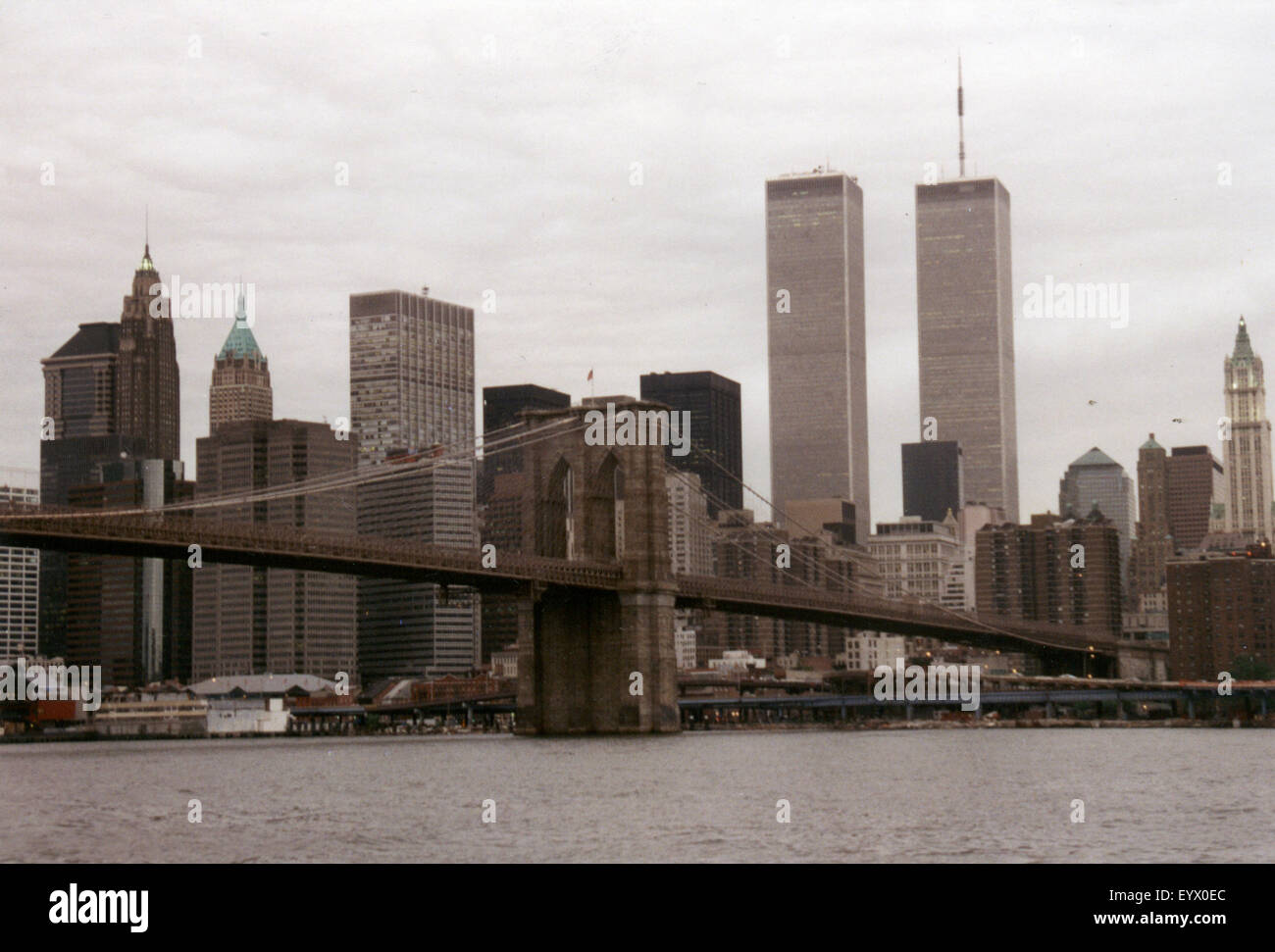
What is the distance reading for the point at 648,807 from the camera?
132 feet

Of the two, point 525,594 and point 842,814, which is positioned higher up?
point 525,594

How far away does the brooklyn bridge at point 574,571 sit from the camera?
71312 mm

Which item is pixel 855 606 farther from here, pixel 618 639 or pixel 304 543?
pixel 304 543

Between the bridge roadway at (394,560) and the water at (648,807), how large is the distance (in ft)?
26.5

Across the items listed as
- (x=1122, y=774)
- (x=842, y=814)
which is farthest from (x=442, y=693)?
(x=842, y=814)

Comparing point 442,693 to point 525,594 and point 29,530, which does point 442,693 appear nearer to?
point 525,594

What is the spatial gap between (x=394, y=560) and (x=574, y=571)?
12459 millimetres

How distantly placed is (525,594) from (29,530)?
998 inches

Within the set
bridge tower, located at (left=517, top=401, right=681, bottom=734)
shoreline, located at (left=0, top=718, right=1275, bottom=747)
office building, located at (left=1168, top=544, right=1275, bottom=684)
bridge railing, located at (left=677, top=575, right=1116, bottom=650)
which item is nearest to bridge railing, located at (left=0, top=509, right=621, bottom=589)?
bridge tower, located at (left=517, top=401, right=681, bottom=734)

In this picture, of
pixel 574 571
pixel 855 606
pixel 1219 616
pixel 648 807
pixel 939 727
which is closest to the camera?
pixel 648 807

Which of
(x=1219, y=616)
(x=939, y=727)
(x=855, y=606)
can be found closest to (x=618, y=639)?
(x=855, y=606)

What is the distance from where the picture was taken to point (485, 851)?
98.4 feet

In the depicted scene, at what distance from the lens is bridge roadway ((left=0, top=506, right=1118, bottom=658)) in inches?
2552

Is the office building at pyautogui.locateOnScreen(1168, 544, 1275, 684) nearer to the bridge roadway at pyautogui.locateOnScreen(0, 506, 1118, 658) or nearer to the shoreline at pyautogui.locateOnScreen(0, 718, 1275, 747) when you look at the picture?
the shoreline at pyautogui.locateOnScreen(0, 718, 1275, 747)
